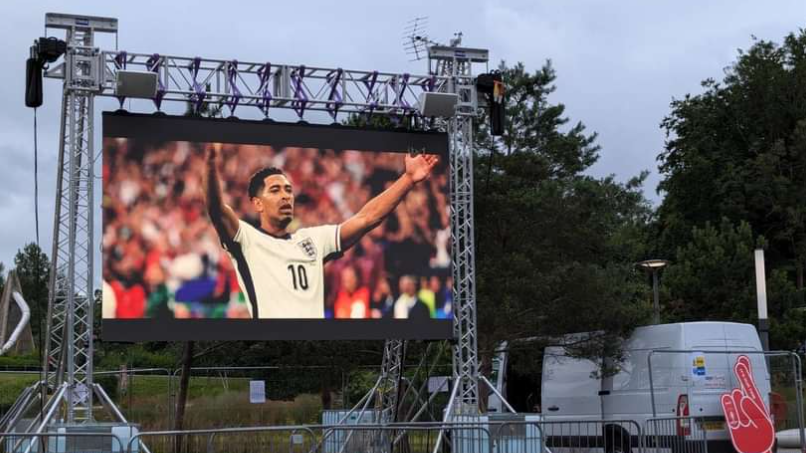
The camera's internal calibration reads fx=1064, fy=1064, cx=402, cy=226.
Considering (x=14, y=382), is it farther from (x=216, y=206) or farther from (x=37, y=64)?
(x=37, y=64)

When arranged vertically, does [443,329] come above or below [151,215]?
below

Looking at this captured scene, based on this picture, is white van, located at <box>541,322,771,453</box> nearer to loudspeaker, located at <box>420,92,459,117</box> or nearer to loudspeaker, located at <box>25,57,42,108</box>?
loudspeaker, located at <box>420,92,459,117</box>

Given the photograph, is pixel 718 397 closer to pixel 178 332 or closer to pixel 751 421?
pixel 751 421

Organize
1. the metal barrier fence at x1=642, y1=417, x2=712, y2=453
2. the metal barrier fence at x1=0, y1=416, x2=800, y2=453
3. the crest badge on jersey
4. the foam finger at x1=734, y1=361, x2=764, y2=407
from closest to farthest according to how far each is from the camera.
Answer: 1. the metal barrier fence at x1=0, y1=416, x2=800, y2=453
2. the metal barrier fence at x1=642, y1=417, x2=712, y2=453
3. the foam finger at x1=734, y1=361, x2=764, y2=407
4. the crest badge on jersey

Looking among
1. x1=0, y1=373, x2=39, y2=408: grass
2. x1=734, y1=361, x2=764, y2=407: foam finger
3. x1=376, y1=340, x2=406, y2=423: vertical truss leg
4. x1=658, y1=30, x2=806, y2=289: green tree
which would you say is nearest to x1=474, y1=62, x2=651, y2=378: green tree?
x1=376, y1=340, x2=406, y2=423: vertical truss leg

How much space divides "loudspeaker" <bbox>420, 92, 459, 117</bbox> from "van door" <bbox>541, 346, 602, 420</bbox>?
4.49m

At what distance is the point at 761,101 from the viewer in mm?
41000

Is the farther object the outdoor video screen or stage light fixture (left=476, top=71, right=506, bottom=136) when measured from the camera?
stage light fixture (left=476, top=71, right=506, bottom=136)

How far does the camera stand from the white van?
14758mm

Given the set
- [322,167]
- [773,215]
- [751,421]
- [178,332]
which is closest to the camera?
[751,421]

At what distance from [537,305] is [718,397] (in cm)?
449

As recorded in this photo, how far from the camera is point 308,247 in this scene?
16703 mm

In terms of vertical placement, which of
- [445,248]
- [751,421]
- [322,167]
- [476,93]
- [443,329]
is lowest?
[751,421]

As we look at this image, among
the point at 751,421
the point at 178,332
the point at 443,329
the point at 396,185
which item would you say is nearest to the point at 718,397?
the point at 751,421
